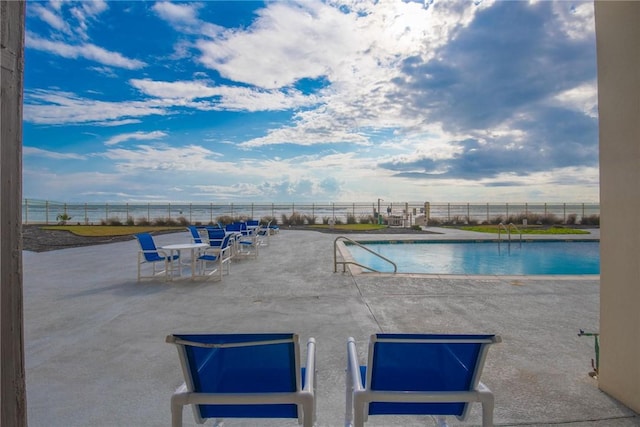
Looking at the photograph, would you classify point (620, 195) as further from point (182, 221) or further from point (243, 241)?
point (182, 221)

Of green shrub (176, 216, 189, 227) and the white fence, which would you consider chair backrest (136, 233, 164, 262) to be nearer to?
green shrub (176, 216, 189, 227)

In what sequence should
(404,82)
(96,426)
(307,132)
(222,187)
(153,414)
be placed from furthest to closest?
1. (222,187)
2. (307,132)
3. (404,82)
4. (153,414)
5. (96,426)

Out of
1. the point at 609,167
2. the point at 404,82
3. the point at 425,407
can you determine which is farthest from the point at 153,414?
the point at 404,82

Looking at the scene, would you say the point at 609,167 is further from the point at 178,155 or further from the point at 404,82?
the point at 178,155

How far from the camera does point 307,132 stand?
16688mm

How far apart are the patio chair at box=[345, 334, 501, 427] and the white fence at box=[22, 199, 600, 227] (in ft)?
59.4

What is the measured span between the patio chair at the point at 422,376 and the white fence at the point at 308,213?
712 inches

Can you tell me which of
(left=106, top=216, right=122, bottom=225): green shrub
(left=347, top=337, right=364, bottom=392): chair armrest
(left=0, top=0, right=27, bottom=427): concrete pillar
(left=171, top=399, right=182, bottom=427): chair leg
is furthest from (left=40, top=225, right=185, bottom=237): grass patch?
(left=347, top=337, right=364, bottom=392): chair armrest

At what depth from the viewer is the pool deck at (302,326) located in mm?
1905

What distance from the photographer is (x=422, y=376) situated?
1.32 metres

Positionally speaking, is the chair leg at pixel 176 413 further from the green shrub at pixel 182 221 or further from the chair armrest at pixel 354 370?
the green shrub at pixel 182 221

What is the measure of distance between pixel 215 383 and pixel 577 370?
2.51 m

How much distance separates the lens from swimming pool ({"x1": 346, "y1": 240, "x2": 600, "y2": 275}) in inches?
341

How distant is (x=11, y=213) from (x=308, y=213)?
21071mm
